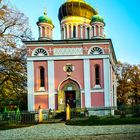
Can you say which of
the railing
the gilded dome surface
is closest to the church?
the gilded dome surface

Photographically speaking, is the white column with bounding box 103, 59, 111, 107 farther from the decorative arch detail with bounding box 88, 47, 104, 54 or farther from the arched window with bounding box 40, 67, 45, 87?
the arched window with bounding box 40, 67, 45, 87

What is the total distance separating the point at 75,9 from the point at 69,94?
1173 centimetres

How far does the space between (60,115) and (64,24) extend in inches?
594

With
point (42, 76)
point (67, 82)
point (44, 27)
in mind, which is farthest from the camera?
point (44, 27)

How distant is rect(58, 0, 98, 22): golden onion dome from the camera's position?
36625 millimetres

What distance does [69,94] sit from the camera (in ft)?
100

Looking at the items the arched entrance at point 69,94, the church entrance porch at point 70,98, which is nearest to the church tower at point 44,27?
the arched entrance at point 69,94

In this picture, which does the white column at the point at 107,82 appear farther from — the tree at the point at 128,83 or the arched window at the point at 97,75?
the tree at the point at 128,83

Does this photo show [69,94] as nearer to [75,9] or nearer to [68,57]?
[68,57]

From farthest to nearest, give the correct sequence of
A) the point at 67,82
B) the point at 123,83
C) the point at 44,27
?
the point at 123,83 → the point at 44,27 → the point at 67,82

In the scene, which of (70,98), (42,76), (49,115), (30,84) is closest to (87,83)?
(70,98)

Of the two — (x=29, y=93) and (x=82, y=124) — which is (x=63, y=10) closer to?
(x=29, y=93)

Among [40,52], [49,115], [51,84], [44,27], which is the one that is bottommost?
[49,115]

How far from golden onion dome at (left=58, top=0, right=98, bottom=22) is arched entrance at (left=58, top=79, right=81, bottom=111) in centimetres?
1045
